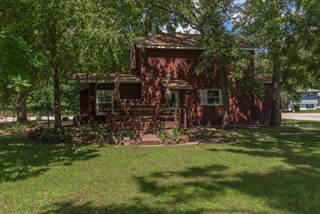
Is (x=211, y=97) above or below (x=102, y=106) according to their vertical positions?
above

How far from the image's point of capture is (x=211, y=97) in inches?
936

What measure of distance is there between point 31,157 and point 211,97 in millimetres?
14331

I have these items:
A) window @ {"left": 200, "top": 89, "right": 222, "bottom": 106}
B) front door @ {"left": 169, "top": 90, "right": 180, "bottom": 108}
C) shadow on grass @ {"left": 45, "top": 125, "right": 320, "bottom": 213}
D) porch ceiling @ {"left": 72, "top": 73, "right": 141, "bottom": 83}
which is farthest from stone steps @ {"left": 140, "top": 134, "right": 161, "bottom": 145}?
window @ {"left": 200, "top": 89, "right": 222, "bottom": 106}

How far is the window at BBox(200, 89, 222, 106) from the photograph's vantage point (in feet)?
77.2

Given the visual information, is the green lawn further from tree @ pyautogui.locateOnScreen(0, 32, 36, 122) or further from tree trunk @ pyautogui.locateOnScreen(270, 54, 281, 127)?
tree trunk @ pyautogui.locateOnScreen(270, 54, 281, 127)

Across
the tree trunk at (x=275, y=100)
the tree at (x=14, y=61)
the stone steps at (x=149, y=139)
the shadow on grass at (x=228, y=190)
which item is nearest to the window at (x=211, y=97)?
the tree trunk at (x=275, y=100)

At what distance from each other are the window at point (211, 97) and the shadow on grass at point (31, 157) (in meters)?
11.4

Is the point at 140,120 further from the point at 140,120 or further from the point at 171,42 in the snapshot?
the point at 171,42

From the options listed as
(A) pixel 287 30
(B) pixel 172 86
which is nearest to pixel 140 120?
(B) pixel 172 86

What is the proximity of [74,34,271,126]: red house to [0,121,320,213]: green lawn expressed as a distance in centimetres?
929

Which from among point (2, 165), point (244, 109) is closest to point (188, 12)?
point (244, 109)

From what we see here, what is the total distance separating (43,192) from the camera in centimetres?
733

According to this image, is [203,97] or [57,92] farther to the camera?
[203,97]

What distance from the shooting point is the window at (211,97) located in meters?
23.5
